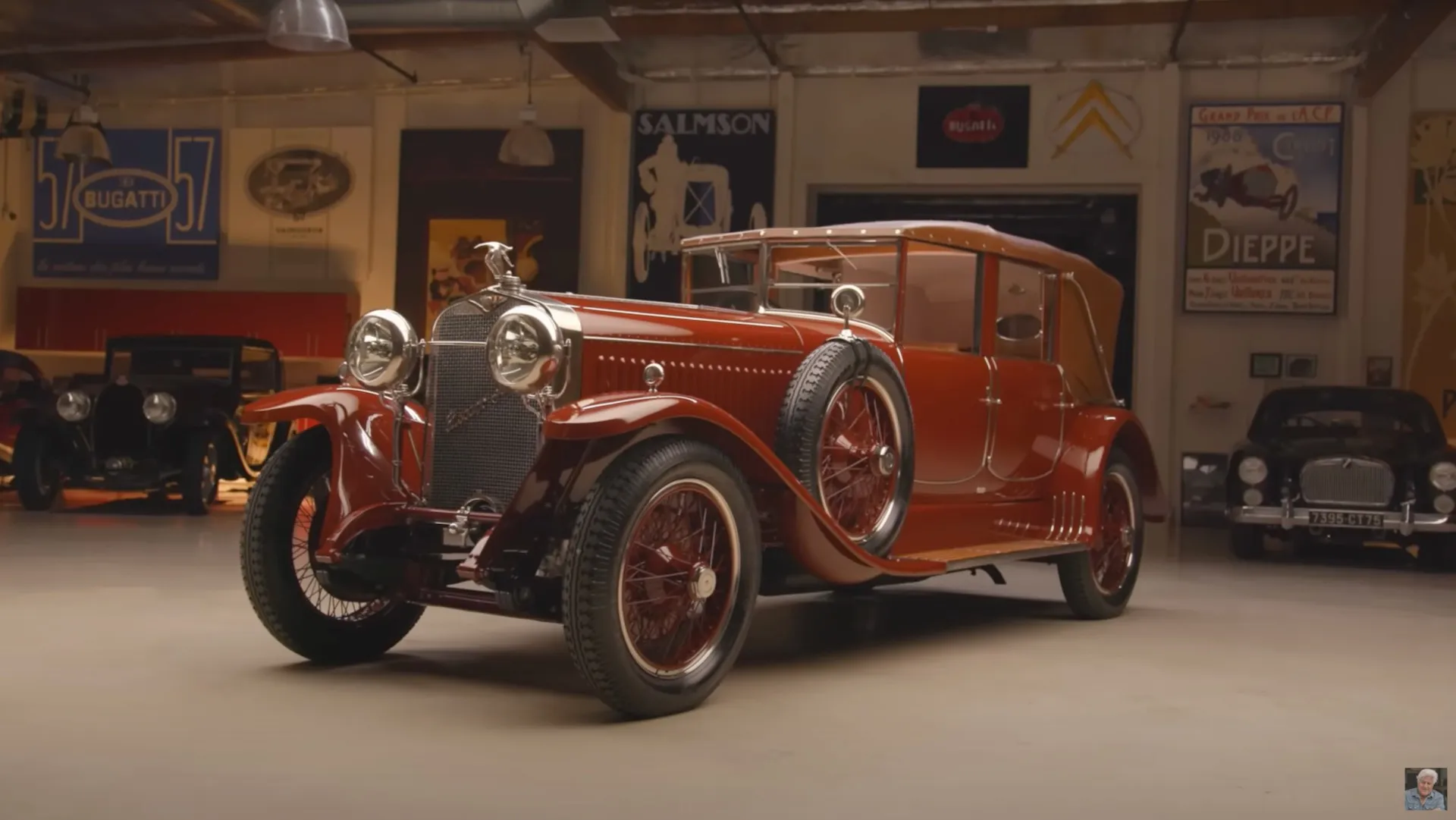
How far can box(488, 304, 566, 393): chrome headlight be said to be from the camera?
139 inches

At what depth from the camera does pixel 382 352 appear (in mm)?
4023

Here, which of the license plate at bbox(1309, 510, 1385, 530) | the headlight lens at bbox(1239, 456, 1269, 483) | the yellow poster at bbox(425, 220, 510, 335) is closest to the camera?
the license plate at bbox(1309, 510, 1385, 530)

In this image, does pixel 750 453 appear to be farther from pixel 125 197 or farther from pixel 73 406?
pixel 125 197

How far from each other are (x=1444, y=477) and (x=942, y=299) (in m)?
4.29

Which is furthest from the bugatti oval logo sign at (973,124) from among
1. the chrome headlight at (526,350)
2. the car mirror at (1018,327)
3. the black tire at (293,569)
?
the chrome headlight at (526,350)

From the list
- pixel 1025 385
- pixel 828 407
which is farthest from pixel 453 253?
pixel 828 407

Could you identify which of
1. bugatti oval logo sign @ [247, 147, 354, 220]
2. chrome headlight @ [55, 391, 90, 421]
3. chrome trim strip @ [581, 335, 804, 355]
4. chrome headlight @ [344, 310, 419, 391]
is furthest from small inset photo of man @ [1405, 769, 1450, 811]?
bugatti oval logo sign @ [247, 147, 354, 220]

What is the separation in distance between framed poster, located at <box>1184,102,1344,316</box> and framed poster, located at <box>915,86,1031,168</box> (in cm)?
141

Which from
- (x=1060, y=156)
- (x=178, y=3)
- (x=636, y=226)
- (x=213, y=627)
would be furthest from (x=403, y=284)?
(x=213, y=627)

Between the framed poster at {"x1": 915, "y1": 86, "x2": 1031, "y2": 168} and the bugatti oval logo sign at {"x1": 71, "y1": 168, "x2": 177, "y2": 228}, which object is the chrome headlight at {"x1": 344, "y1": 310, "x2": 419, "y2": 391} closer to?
the framed poster at {"x1": 915, "y1": 86, "x2": 1031, "y2": 168}

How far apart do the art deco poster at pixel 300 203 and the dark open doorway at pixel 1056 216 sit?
4.36 metres

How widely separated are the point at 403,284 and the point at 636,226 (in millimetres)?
2293

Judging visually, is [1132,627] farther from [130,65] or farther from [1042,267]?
[130,65]

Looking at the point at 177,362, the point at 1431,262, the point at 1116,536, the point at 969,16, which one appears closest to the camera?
the point at 1116,536
